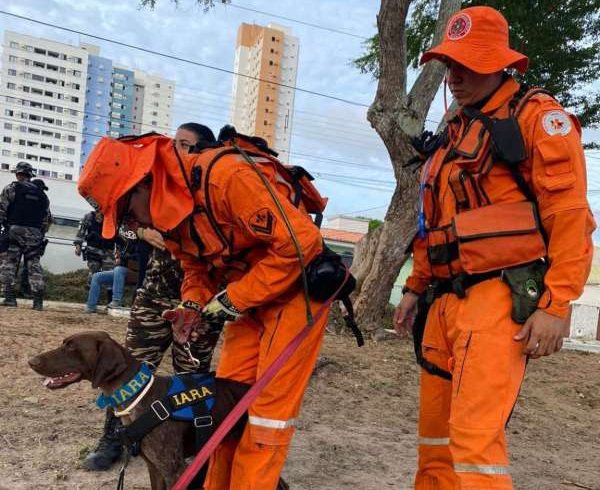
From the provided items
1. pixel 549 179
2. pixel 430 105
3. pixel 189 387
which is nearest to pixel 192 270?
pixel 189 387

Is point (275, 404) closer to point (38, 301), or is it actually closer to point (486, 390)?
point (486, 390)

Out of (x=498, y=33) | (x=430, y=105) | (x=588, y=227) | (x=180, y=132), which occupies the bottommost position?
(x=588, y=227)

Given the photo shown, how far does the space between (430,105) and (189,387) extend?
22.0 ft

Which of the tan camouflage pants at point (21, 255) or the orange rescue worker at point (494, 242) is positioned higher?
the orange rescue worker at point (494, 242)

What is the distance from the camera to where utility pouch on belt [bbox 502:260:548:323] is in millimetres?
2090

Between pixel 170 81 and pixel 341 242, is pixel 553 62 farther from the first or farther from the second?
pixel 170 81

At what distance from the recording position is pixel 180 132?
3803mm

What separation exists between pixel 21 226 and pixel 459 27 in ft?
26.9

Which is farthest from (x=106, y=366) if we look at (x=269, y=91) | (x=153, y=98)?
(x=153, y=98)

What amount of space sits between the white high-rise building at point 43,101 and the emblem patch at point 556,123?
11305cm

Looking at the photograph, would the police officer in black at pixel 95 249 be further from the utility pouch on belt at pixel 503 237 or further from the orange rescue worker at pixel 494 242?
the utility pouch on belt at pixel 503 237

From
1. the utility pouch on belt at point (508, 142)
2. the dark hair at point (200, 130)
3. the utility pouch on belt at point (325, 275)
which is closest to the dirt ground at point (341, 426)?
the utility pouch on belt at point (325, 275)

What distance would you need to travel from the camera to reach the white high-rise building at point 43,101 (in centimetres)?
10762

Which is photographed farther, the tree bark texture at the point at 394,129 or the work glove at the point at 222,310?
the tree bark texture at the point at 394,129
